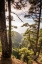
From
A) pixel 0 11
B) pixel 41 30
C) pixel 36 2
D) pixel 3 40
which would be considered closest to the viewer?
pixel 0 11

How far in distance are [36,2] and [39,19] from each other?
2.29 metres

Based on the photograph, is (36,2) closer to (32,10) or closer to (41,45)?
(32,10)

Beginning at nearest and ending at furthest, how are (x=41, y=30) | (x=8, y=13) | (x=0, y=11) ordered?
(x=0, y=11) < (x=8, y=13) < (x=41, y=30)

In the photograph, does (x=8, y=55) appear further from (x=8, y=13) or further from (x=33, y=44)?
(x=33, y=44)

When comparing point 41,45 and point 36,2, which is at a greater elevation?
point 36,2

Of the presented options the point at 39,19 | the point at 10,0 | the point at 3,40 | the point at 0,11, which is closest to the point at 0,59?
the point at 3,40

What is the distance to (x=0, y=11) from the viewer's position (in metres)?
10.1

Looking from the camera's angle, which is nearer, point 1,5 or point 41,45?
point 1,5

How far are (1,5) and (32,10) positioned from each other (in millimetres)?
7289

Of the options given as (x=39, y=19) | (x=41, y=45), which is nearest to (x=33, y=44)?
(x=41, y=45)

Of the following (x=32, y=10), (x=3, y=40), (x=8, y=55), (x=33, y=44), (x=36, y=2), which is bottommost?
(x=33, y=44)

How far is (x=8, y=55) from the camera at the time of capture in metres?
11.3

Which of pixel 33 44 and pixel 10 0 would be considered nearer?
pixel 10 0

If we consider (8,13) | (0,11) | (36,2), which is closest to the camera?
(0,11)
